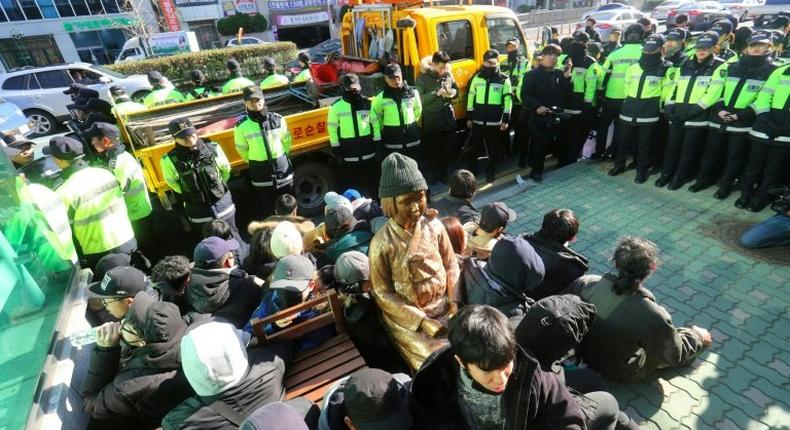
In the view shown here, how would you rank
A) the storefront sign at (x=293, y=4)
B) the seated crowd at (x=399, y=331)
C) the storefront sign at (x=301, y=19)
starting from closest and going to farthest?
1. the seated crowd at (x=399, y=331)
2. the storefront sign at (x=293, y=4)
3. the storefront sign at (x=301, y=19)

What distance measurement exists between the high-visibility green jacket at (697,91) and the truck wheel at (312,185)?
4601mm

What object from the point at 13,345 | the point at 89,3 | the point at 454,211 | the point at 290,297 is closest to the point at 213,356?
the point at 290,297

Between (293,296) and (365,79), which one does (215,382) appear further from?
(365,79)

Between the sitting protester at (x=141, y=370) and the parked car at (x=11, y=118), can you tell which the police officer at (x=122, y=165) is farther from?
the parked car at (x=11, y=118)

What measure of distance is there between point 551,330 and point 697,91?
14.9 ft

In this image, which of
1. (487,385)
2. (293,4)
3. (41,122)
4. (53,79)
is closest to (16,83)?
(53,79)

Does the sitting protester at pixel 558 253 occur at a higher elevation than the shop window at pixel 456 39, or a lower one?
lower

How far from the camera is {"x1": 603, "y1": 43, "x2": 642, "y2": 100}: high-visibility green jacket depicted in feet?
18.2

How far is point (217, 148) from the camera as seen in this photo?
4406mm

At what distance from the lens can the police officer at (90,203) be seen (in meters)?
3.52

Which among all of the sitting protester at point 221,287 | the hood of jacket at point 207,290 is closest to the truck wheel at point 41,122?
the sitting protester at point 221,287

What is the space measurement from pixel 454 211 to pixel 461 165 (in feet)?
11.1

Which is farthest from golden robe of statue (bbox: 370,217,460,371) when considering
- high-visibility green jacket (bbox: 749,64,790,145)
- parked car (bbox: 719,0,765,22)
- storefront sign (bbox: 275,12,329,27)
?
storefront sign (bbox: 275,12,329,27)

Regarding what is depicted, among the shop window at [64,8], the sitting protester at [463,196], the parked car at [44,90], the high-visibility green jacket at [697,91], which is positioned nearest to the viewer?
the sitting protester at [463,196]
